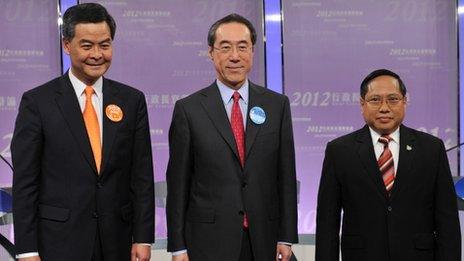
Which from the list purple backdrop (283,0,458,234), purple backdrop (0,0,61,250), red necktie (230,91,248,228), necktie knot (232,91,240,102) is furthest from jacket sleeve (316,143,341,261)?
purple backdrop (0,0,61,250)

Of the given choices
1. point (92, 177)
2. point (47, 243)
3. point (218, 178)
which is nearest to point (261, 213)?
point (218, 178)

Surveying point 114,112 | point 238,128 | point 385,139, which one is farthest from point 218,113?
point 385,139

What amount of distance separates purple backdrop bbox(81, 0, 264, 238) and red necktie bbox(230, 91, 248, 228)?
7.24ft

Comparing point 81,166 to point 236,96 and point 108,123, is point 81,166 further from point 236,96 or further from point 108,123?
point 236,96

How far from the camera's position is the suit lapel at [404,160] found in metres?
2.68

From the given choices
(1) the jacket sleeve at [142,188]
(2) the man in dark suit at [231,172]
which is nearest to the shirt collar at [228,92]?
(2) the man in dark suit at [231,172]

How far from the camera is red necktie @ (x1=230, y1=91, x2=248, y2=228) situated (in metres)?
2.60

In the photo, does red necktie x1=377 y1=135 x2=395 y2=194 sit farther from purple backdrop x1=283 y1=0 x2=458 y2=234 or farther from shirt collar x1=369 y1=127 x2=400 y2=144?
purple backdrop x1=283 y1=0 x2=458 y2=234

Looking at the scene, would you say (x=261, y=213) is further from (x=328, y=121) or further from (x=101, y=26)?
(x=328, y=121)

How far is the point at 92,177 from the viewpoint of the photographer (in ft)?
8.00

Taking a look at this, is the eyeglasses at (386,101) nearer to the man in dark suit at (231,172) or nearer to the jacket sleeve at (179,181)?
the man in dark suit at (231,172)

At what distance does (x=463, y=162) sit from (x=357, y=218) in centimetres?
248

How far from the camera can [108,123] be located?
8.17 ft

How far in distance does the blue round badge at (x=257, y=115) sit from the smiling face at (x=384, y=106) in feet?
1.58
